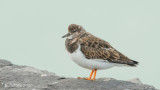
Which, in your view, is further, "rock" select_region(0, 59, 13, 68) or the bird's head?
"rock" select_region(0, 59, 13, 68)

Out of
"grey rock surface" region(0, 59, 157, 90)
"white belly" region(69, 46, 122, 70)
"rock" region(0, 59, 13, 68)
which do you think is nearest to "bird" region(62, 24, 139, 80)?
"white belly" region(69, 46, 122, 70)

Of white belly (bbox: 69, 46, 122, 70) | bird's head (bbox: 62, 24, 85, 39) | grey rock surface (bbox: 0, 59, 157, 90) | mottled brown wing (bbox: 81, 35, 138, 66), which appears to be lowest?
grey rock surface (bbox: 0, 59, 157, 90)

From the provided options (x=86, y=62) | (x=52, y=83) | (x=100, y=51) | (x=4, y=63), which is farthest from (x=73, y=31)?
(x=4, y=63)

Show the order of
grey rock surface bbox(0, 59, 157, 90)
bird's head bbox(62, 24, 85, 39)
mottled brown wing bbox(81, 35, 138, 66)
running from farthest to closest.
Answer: bird's head bbox(62, 24, 85, 39) < mottled brown wing bbox(81, 35, 138, 66) < grey rock surface bbox(0, 59, 157, 90)

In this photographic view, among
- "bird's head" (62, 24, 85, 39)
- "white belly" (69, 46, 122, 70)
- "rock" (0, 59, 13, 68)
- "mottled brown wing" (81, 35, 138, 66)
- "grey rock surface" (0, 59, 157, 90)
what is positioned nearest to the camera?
"grey rock surface" (0, 59, 157, 90)

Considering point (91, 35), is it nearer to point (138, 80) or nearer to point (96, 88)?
point (96, 88)

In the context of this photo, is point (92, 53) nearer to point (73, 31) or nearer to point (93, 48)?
point (93, 48)

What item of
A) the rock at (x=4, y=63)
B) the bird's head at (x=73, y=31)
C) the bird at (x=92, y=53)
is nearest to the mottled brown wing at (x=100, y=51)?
the bird at (x=92, y=53)

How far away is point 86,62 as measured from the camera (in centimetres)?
1330

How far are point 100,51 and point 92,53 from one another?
34 cm

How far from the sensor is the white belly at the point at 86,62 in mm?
13281

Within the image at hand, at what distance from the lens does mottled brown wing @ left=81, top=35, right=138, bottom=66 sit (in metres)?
13.5

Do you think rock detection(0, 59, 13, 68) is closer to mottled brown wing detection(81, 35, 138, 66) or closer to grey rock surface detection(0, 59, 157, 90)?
grey rock surface detection(0, 59, 157, 90)

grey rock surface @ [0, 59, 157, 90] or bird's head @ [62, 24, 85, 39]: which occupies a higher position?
bird's head @ [62, 24, 85, 39]
